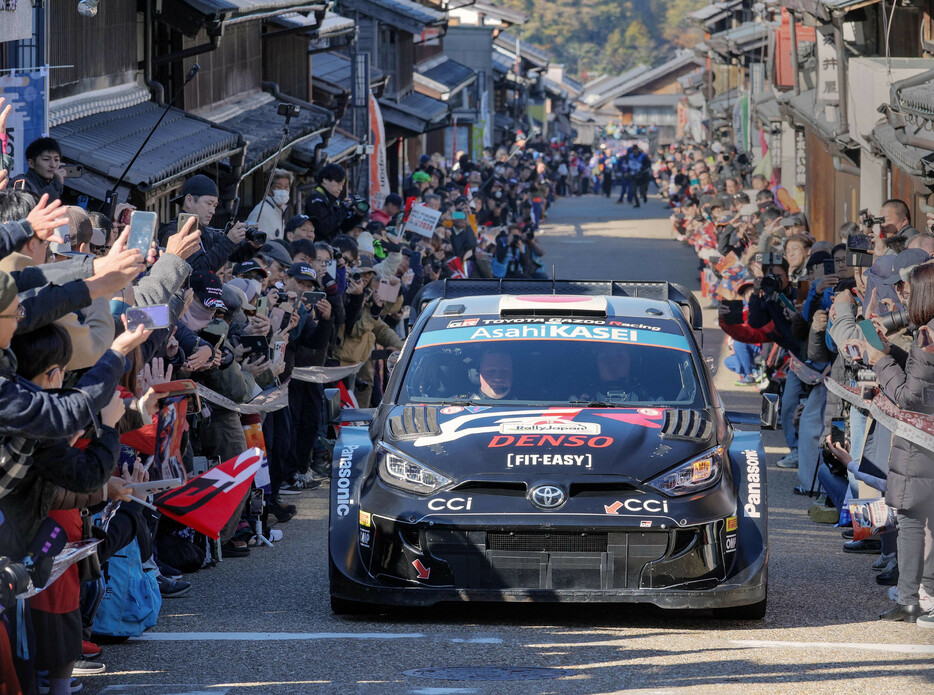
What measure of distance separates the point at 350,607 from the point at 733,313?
594 centimetres

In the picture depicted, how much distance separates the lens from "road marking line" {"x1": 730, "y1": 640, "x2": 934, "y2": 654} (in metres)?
6.59

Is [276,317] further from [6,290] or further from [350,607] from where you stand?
[6,290]

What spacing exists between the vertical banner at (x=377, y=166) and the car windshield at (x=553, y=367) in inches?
676

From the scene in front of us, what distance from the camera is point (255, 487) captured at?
9312mm

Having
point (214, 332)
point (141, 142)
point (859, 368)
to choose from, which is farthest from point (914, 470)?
point (141, 142)

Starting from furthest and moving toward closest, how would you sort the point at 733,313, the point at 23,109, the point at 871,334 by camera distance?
the point at 733,313 < the point at 23,109 < the point at 871,334

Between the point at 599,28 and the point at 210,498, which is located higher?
the point at 599,28

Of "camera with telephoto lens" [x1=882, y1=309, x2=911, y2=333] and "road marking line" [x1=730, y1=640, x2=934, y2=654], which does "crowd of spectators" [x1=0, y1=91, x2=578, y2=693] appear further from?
"camera with telephoto lens" [x1=882, y1=309, x2=911, y2=333]

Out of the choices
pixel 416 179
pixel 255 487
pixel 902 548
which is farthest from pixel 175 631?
pixel 416 179

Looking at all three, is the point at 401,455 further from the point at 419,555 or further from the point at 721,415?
the point at 721,415

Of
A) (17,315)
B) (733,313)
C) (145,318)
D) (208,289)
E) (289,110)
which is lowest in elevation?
(733,313)

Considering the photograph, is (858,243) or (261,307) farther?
(858,243)

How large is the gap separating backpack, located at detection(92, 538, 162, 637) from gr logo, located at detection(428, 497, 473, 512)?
1386 mm

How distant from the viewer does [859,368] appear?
8773mm
